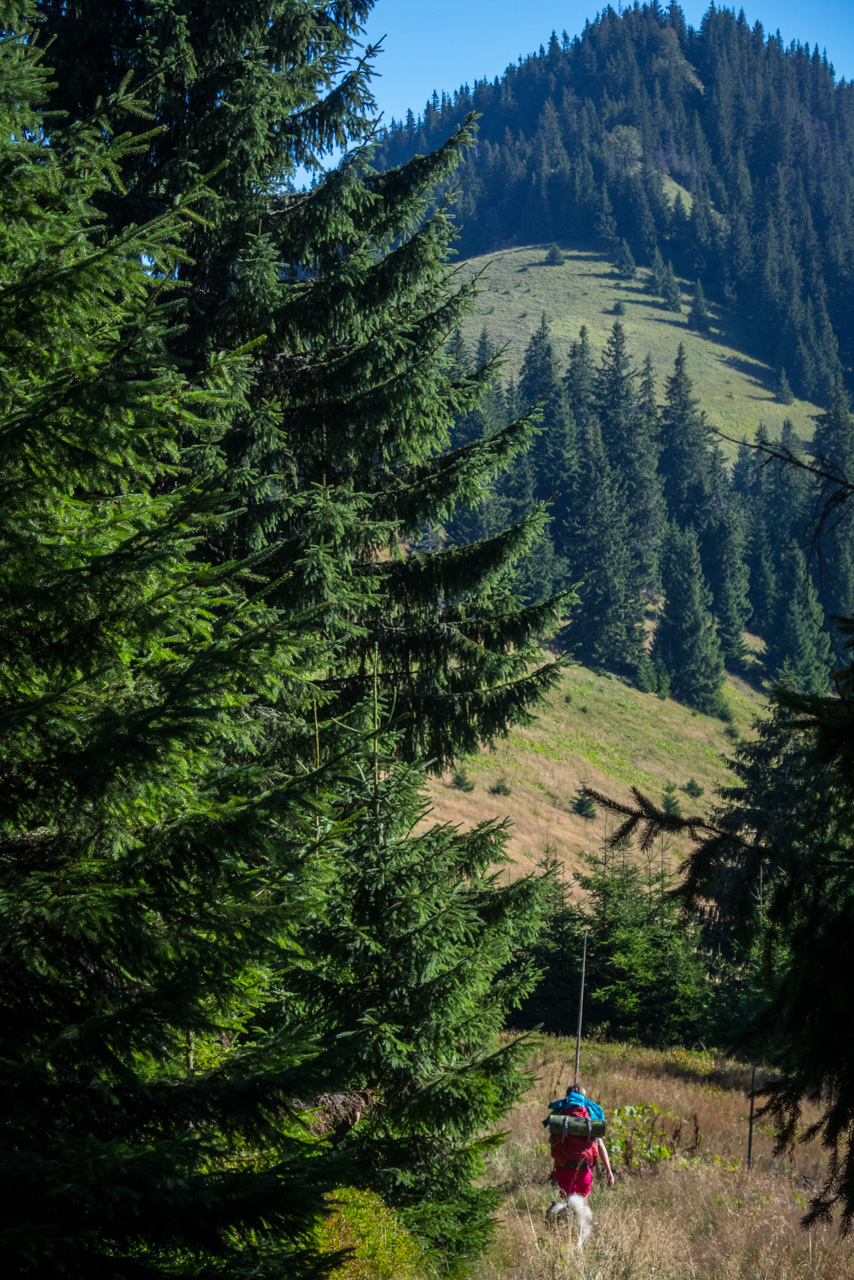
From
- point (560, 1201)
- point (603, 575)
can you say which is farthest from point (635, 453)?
point (560, 1201)

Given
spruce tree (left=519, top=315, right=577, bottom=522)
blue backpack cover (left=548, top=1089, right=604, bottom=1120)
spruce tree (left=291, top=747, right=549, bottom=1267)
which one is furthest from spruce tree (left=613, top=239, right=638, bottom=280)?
spruce tree (left=291, top=747, right=549, bottom=1267)

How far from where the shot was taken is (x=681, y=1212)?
6926 millimetres

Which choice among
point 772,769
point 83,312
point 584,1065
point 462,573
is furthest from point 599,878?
point 83,312

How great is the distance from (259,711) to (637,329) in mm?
132317

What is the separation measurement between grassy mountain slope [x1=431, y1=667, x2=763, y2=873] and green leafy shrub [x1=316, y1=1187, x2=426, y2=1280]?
2418 centimetres

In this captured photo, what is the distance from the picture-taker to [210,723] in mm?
3033

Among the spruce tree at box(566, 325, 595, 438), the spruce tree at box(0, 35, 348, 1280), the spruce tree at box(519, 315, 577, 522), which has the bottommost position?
the spruce tree at box(0, 35, 348, 1280)

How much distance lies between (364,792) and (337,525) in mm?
2188

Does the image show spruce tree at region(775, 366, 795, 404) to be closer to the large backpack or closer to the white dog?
the large backpack

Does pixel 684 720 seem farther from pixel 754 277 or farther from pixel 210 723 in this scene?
pixel 754 277

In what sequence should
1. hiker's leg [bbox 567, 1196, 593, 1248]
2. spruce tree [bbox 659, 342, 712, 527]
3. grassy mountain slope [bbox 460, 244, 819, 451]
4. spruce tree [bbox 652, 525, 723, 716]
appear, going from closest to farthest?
hiker's leg [bbox 567, 1196, 593, 1248]
spruce tree [bbox 652, 525, 723, 716]
spruce tree [bbox 659, 342, 712, 527]
grassy mountain slope [bbox 460, 244, 819, 451]

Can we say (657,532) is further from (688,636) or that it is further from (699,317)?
(699,317)

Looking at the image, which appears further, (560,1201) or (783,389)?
(783,389)

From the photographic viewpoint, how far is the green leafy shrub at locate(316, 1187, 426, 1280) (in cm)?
469
